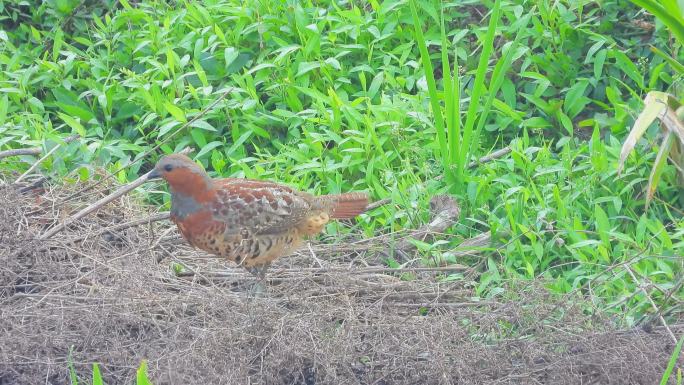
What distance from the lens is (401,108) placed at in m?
6.61

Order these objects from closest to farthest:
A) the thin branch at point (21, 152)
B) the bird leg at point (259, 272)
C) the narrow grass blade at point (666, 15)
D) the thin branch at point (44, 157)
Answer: the narrow grass blade at point (666, 15) → the bird leg at point (259, 272) → the thin branch at point (44, 157) → the thin branch at point (21, 152)

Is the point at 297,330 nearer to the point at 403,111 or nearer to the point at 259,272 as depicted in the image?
the point at 259,272

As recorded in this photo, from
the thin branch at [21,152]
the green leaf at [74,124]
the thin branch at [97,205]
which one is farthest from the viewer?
the green leaf at [74,124]

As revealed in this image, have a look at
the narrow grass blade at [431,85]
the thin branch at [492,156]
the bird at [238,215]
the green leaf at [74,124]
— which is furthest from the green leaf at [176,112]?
the thin branch at [492,156]

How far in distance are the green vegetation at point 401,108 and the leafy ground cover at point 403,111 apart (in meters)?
0.01

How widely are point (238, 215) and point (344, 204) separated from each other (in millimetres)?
596

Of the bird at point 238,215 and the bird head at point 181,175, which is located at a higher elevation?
the bird head at point 181,175

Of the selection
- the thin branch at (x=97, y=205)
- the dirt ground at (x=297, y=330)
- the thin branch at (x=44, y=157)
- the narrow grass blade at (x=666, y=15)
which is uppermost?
the narrow grass blade at (x=666, y=15)

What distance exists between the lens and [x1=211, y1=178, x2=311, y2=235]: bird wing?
17.9 ft

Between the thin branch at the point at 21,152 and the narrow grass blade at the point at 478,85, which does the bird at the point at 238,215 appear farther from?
the thin branch at the point at 21,152

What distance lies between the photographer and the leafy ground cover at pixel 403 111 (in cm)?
582

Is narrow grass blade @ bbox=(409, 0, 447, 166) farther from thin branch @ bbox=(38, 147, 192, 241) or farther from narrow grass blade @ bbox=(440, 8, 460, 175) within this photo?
thin branch @ bbox=(38, 147, 192, 241)

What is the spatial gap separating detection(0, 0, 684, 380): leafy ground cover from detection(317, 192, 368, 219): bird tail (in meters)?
0.25

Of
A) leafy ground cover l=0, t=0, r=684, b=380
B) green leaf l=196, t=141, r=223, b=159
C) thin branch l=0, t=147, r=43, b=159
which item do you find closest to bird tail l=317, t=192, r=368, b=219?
leafy ground cover l=0, t=0, r=684, b=380
